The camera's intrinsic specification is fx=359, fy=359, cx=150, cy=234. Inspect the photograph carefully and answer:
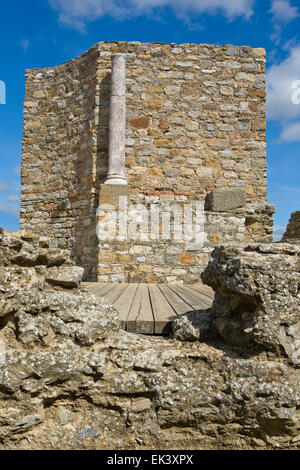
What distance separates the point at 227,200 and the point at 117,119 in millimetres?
2481

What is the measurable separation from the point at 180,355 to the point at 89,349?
0.53 m

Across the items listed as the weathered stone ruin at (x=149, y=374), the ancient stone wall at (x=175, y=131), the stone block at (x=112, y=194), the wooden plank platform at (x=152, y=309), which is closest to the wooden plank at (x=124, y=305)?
the wooden plank platform at (x=152, y=309)

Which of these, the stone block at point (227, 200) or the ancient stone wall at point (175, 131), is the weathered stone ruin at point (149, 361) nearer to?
the stone block at point (227, 200)

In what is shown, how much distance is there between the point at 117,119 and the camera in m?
6.52

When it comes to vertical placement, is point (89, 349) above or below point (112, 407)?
above

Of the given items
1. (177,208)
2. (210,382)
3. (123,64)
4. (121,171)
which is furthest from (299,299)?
(123,64)

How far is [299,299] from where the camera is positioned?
2068mm

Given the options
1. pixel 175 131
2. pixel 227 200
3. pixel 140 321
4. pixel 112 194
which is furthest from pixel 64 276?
pixel 175 131

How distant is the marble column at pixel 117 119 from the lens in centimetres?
641

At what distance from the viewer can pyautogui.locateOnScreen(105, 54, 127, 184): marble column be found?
641 centimetres

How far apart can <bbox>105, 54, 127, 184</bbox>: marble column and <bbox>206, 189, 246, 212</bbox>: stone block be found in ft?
5.33

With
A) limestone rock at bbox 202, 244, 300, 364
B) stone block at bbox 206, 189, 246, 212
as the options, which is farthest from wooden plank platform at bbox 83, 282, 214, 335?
stone block at bbox 206, 189, 246, 212

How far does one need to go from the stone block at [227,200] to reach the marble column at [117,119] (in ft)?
5.33
